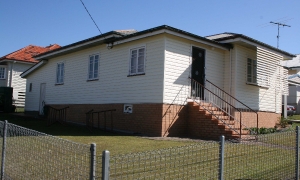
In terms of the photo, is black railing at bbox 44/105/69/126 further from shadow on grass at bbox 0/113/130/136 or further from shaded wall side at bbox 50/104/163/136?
shaded wall side at bbox 50/104/163/136

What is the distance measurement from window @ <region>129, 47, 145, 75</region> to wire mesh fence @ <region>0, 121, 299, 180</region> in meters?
8.24

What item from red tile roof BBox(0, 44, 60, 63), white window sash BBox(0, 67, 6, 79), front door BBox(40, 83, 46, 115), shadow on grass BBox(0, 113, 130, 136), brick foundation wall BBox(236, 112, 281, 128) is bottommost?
shadow on grass BBox(0, 113, 130, 136)

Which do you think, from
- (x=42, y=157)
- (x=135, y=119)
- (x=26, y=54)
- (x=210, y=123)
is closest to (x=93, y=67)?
(x=135, y=119)

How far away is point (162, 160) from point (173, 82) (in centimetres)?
830

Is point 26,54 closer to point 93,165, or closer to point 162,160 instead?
point 162,160

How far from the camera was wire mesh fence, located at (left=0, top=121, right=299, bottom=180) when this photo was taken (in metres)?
4.69

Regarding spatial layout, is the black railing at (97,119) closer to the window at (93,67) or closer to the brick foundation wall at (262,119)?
the window at (93,67)

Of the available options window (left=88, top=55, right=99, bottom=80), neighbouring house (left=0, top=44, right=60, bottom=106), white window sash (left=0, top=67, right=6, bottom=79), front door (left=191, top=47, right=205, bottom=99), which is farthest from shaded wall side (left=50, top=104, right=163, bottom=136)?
white window sash (left=0, top=67, right=6, bottom=79)

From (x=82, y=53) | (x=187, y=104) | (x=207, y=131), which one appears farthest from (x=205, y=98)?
(x=82, y=53)

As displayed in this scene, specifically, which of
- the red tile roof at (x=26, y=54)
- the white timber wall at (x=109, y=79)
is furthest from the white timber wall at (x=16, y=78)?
the white timber wall at (x=109, y=79)

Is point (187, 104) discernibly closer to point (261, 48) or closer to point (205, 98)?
point (205, 98)

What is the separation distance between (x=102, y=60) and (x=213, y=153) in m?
12.0

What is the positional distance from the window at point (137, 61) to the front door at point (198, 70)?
88.7 inches

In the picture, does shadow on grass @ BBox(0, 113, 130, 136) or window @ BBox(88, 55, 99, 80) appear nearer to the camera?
shadow on grass @ BBox(0, 113, 130, 136)
